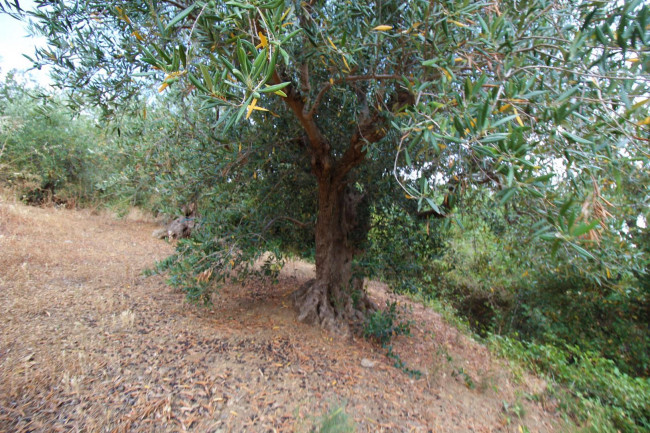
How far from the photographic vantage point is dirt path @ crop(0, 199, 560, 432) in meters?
2.26

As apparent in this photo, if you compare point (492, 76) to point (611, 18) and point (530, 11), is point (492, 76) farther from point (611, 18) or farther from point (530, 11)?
point (611, 18)

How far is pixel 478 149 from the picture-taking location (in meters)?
1.62

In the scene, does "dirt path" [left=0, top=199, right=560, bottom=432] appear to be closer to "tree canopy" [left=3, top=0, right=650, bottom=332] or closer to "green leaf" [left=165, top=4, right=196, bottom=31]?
"tree canopy" [left=3, top=0, right=650, bottom=332]

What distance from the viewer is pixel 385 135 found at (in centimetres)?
364

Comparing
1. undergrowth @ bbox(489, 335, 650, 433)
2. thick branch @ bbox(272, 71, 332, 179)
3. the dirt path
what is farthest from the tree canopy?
undergrowth @ bbox(489, 335, 650, 433)

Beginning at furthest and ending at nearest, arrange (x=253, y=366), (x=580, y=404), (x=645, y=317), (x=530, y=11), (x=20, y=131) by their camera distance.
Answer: (x=20, y=131) < (x=645, y=317) < (x=580, y=404) < (x=253, y=366) < (x=530, y=11)

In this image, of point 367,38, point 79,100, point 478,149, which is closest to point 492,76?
point 367,38

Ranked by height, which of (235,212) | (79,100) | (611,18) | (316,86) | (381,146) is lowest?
(235,212)

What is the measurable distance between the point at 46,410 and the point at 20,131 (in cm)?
1004

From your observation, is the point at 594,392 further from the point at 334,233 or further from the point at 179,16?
the point at 179,16

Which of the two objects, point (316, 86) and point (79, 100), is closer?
point (79, 100)

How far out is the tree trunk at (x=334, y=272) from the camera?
14.3ft

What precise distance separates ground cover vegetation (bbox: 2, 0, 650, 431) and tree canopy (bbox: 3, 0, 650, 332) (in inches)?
0.9

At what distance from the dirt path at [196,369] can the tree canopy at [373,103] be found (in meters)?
0.72
